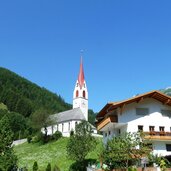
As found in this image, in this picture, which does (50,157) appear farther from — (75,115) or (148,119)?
(75,115)

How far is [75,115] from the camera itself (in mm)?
102188

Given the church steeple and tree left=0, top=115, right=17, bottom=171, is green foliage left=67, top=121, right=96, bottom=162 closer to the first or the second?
tree left=0, top=115, right=17, bottom=171

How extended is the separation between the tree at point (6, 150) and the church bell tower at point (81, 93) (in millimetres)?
82697

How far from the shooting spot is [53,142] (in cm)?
8300

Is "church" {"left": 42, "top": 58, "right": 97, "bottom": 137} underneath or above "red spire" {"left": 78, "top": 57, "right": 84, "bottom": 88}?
underneath

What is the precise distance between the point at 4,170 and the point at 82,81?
89841 mm

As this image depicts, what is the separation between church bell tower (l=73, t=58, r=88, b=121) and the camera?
122375 millimetres

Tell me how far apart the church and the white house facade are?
3374cm

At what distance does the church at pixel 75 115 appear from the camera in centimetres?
9931

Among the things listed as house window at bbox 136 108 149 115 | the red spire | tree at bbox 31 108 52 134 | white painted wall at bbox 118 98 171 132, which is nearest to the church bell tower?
the red spire

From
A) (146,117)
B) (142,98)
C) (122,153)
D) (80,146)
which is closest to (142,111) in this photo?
(146,117)

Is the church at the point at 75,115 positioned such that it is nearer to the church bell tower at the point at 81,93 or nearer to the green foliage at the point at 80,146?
the church bell tower at the point at 81,93

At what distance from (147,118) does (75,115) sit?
181 ft

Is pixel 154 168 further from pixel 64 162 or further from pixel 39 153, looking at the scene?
pixel 39 153
